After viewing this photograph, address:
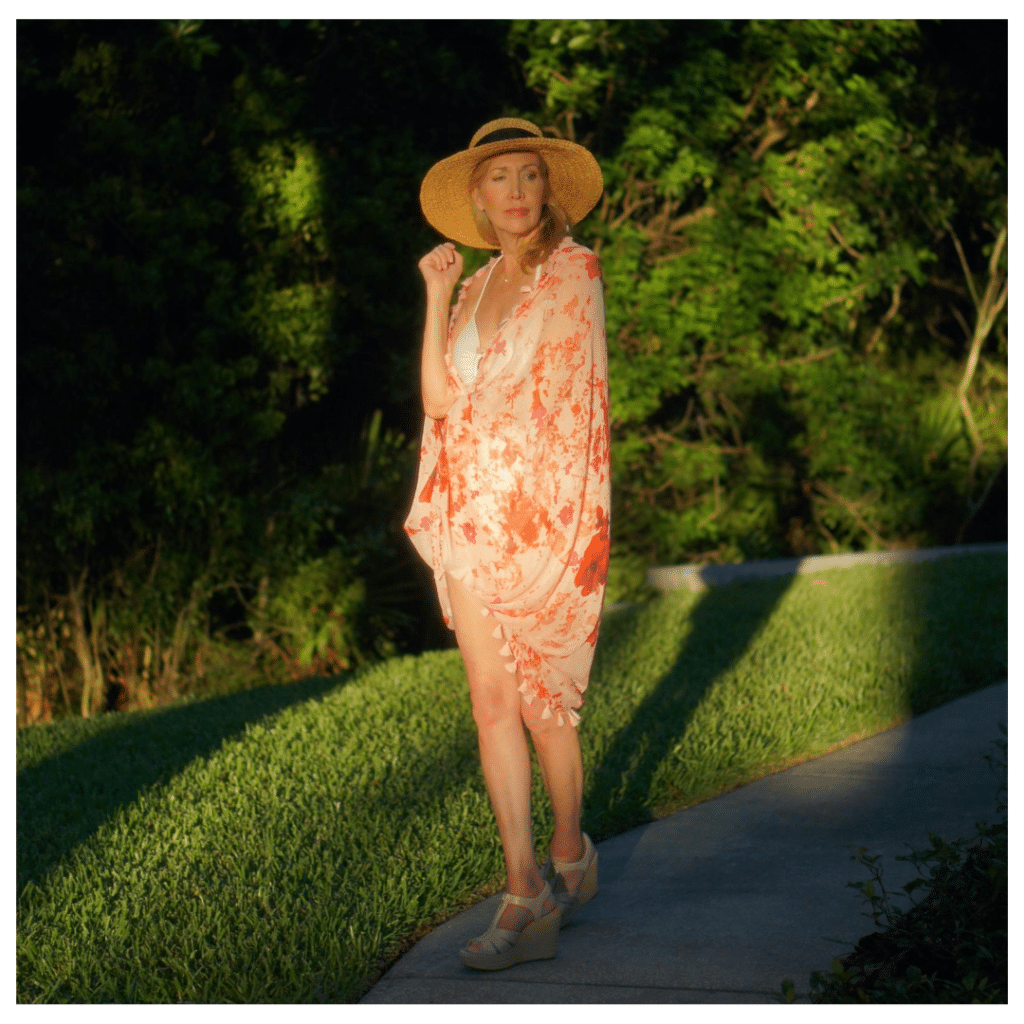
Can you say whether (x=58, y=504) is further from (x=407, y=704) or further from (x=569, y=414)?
(x=569, y=414)

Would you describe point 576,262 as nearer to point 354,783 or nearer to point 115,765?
point 354,783

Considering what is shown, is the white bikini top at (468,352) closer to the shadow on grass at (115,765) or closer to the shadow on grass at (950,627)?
the shadow on grass at (115,765)


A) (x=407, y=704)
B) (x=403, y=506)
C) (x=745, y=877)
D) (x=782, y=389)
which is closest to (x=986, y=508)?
(x=782, y=389)

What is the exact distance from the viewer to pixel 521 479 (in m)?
3.44

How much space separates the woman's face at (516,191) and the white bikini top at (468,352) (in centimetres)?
15

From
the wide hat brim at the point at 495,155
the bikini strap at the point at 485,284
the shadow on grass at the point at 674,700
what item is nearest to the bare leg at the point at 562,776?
the shadow on grass at the point at 674,700

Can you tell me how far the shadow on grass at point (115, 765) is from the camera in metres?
4.71

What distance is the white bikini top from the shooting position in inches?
137

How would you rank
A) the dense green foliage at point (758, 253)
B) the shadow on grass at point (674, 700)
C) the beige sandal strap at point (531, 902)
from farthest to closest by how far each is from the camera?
1. the dense green foliage at point (758, 253)
2. the shadow on grass at point (674, 700)
3. the beige sandal strap at point (531, 902)

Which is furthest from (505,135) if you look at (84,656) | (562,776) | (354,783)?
(84,656)

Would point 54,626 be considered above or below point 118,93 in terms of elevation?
below

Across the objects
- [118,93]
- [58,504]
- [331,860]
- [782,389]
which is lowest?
[331,860]

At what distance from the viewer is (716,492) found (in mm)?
12023

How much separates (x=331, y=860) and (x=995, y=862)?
2.00 metres
